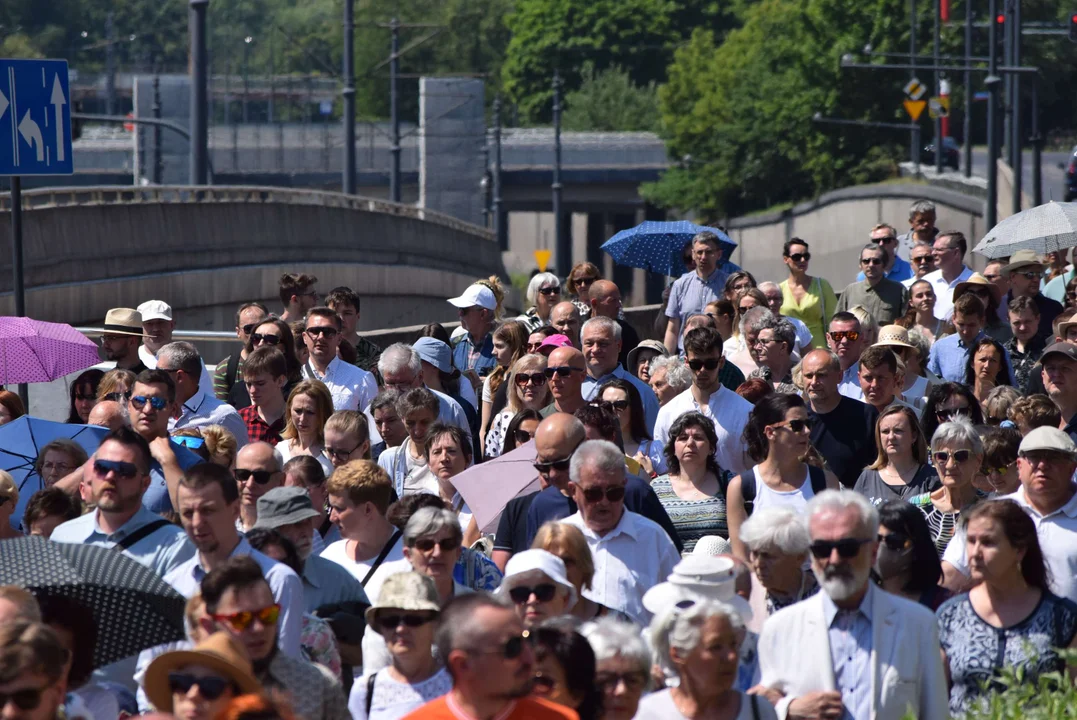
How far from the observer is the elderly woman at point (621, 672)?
5.61 m

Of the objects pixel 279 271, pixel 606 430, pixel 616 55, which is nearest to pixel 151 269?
pixel 279 271

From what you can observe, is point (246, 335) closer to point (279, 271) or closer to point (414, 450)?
point (414, 450)

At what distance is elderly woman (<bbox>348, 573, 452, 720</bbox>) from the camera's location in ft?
20.0

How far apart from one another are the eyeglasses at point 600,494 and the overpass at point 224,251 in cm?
1790

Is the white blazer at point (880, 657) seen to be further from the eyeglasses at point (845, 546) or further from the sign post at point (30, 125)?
the sign post at point (30, 125)

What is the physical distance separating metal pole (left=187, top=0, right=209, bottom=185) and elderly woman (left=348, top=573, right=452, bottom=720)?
16.8 meters

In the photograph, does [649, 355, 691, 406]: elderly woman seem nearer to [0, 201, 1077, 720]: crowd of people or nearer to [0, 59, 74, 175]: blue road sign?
[0, 201, 1077, 720]: crowd of people

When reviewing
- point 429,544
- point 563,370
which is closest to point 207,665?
point 429,544

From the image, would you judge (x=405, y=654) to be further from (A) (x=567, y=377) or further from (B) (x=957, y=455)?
(A) (x=567, y=377)

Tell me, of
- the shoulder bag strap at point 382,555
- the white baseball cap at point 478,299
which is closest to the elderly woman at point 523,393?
the shoulder bag strap at point 382,555

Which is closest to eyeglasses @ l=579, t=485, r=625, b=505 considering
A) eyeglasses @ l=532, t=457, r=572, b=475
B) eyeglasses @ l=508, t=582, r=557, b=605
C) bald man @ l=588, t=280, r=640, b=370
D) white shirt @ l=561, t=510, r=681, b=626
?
white shirt @ l=561, t=510, r=681, b=626

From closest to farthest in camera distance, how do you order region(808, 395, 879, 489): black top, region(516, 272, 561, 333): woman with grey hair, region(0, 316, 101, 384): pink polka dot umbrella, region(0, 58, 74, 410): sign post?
1. region(808, 395, 879, 489): black top
2. region(0, 58, 74, 410): sign post
3. region(0, 316, 101, 384): pink polka dot umbrella
4. region(516, 272, 561, 333): woman with grey hair

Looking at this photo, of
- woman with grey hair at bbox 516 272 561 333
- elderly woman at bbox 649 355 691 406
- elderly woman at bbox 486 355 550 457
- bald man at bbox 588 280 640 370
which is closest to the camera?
elderly woman at bbox 486 355 550 457

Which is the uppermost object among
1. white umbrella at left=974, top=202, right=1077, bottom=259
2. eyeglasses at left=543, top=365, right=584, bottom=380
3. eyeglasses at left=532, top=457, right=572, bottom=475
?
white umbrella at left=974, top=202, right=1077, bottom=259
